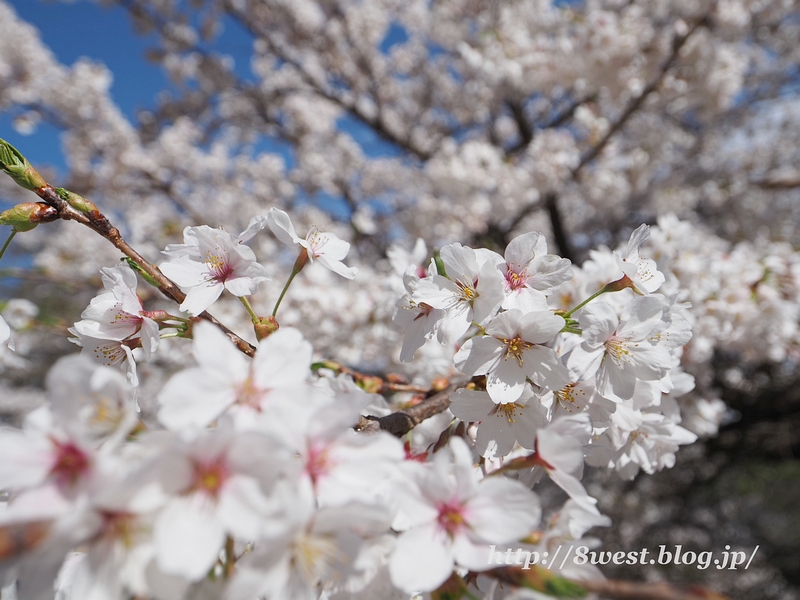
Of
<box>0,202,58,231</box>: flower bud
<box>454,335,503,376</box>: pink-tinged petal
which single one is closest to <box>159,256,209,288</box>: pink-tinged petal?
<box>0,202,58,231</box>: flower bud

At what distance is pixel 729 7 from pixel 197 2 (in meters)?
5.88

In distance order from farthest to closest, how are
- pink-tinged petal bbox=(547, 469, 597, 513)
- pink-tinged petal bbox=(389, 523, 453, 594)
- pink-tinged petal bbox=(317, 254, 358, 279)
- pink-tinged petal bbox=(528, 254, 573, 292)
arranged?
1. pink-tinged petal bbox=(317, 254, 358, 279)
2. pink-tinged petal bbox=(528, 254, 573, 292)
3. pink-tinged petal bbox=(547, 469, 597, 513)
4. pink-tinged petal bbox=(389, 523, 453, 594)

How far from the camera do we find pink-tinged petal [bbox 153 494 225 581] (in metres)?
0.51

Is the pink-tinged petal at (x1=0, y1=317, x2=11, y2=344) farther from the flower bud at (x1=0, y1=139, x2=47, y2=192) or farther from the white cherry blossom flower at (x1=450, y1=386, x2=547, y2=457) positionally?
the white cherry blossom flower at (x1=450, y1=386, x2=547, y2=457)

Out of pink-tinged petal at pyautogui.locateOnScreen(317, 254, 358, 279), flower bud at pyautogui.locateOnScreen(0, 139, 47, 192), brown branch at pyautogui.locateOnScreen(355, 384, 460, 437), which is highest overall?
flower bud at pyautogui.locateOnScreen(0, 139, 47, 192)

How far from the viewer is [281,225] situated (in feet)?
3.20

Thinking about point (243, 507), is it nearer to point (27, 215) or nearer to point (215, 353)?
point (215, 353)

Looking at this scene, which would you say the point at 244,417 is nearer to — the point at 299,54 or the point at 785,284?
the point at 785,284

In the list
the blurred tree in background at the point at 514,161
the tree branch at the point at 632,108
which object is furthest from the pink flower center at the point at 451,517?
the tree branch at the point at 632,108

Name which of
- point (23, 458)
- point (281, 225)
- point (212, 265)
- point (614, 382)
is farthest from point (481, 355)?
point (23, 458)

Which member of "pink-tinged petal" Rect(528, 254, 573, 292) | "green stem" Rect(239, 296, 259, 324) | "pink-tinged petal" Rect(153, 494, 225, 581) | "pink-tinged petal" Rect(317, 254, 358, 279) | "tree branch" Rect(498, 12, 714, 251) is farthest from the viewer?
"tree branch" Rect(498, 12, 714, 251)

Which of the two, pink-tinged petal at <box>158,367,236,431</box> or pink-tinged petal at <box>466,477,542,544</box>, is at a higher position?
pink-tinged petal at <box>158,367,236,431</box>

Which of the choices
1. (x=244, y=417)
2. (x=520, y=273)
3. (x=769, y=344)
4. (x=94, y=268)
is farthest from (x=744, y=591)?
(x=94, y=268)

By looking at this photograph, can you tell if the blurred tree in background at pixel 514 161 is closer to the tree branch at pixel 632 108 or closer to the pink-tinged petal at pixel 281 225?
the tree branch at pixel 632 108
